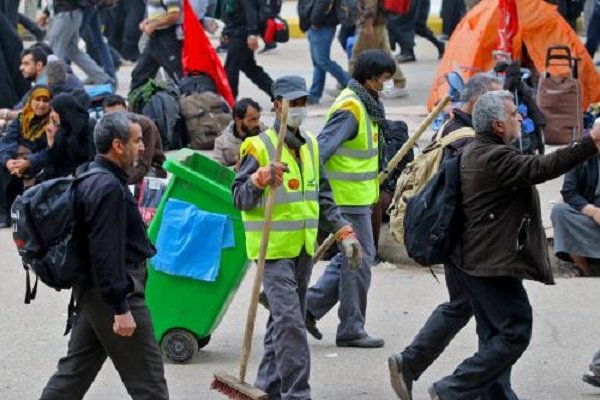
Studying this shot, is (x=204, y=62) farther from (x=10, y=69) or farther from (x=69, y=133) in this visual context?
(x=69, y=133)

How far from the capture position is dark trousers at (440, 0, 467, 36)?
2212 cm

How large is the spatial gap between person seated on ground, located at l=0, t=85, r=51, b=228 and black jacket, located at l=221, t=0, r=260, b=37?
4.61 meters

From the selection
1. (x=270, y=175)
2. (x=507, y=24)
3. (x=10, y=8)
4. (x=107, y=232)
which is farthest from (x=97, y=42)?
(x=107, y=232)

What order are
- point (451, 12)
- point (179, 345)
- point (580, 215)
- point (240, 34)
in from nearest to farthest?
point (179, 345) → point (580, 215) → point (240, 34) → point (451, 12)

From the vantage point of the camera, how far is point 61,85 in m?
12.3

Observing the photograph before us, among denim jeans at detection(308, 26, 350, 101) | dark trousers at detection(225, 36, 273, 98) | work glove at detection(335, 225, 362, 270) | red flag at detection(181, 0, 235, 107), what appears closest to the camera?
work glove at detection(335, 225, 362, 270)

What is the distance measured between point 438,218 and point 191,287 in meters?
1.74

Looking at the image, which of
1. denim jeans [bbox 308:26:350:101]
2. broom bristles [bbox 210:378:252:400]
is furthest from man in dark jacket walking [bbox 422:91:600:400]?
denim jeans [bbox 308:26:350:101]

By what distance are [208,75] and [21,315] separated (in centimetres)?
588

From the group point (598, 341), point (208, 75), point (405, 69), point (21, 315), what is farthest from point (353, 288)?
point (405, 69)

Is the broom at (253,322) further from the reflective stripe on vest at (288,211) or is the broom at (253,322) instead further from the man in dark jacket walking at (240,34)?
the man in dark jacket walking at (240,34)

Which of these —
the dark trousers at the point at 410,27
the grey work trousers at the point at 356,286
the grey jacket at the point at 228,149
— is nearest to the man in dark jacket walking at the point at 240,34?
the dark trousers at the point at 410,27

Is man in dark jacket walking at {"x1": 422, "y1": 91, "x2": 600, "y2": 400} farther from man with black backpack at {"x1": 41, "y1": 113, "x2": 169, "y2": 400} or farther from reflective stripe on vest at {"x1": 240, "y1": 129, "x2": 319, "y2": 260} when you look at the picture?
man with black backpack at {"x1": 41, "y1": 113, "x2": 169, "y2": 400}

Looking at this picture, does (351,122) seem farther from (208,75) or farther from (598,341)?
(208,75)
